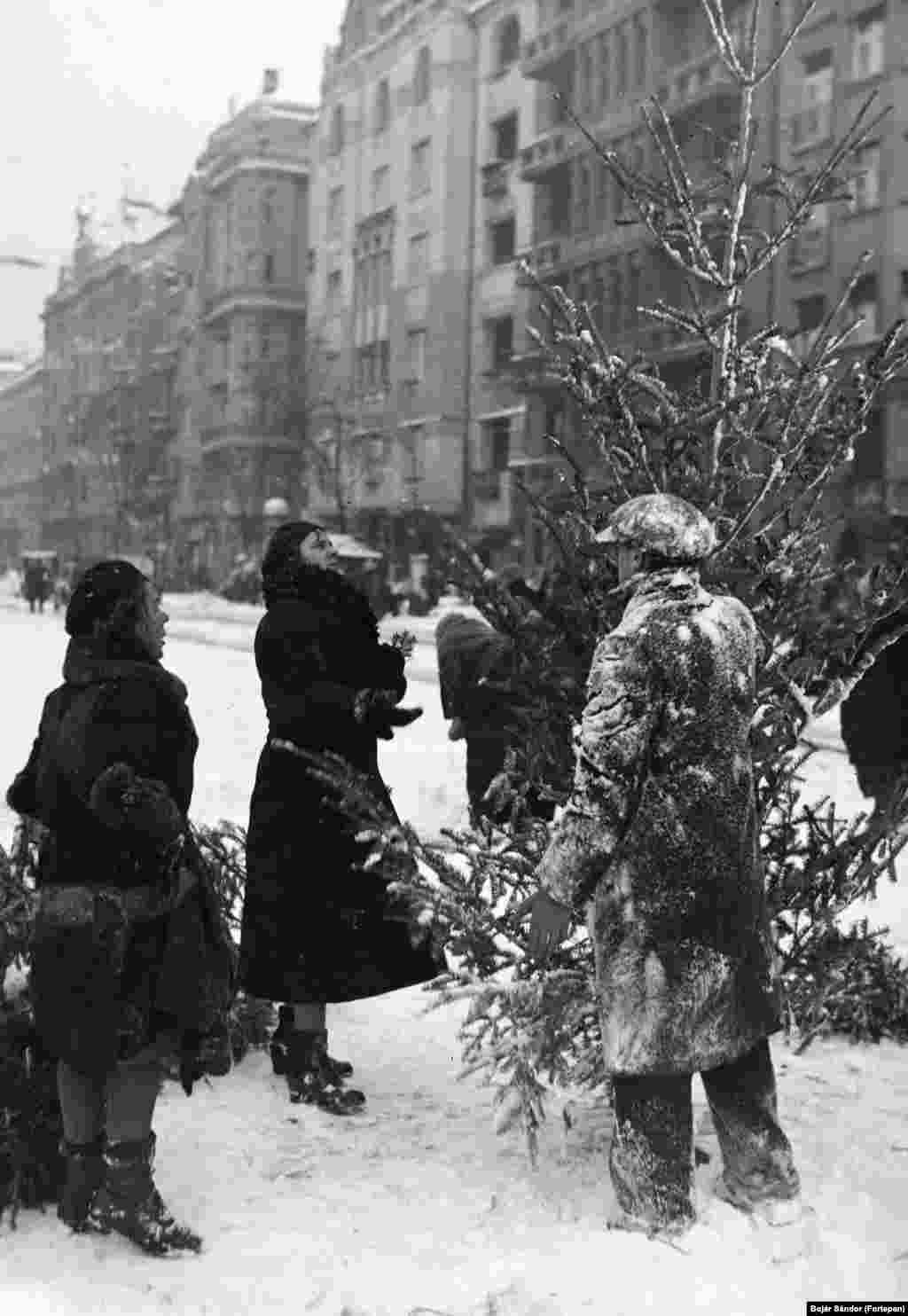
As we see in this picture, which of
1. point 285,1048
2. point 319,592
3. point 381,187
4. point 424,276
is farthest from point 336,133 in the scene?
point 285,1048

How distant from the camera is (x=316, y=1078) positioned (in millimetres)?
4723

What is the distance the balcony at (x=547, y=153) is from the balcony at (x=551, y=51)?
164 centimetres

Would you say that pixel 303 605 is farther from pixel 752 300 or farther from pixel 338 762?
A: pixel 752 300

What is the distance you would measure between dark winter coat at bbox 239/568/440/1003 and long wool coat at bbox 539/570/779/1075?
126 cm

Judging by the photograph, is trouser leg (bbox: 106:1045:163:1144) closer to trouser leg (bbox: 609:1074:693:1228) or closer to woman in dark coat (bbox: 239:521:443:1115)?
woman in dark coat (bbox: 239:521:443:1115)

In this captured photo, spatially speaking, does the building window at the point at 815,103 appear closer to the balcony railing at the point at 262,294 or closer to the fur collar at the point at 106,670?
the fur collar at the point at 106,670

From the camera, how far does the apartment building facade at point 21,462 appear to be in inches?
4149

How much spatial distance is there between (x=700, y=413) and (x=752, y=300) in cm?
3231

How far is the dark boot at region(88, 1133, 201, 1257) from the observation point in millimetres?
3625

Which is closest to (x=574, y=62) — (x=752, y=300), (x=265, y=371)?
(x=752, y=300)

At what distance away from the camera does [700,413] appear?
4.02 metres

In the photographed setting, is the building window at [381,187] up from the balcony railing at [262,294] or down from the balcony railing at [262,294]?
up

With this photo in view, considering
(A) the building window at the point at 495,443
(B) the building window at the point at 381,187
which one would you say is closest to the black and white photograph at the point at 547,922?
(A) the building window at the point at 495,443

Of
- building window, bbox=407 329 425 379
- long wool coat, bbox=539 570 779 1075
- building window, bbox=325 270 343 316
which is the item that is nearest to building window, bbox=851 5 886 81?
building window, bbox=407 329 425 379
